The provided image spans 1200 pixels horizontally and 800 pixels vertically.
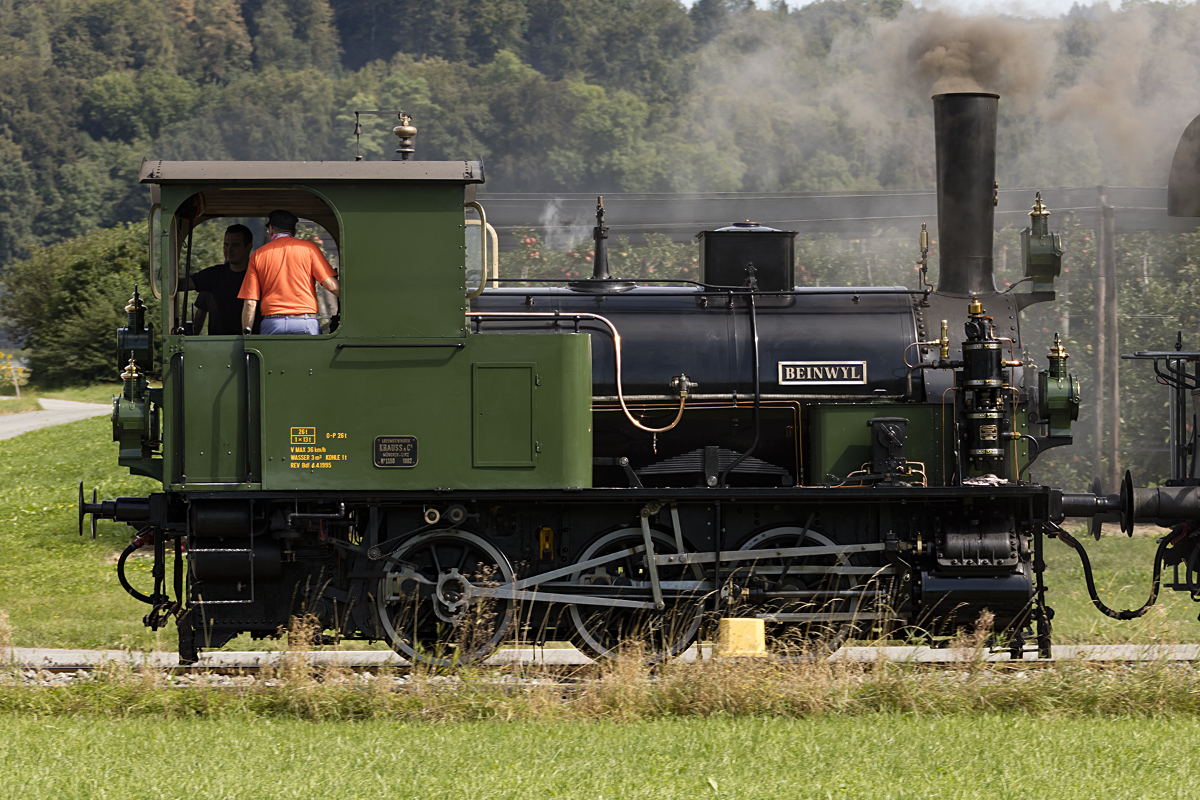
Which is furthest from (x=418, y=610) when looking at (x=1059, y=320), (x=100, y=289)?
(x=100, y=289)

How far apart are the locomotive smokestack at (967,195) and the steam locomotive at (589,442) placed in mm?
20

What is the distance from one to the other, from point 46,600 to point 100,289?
74.5 ft

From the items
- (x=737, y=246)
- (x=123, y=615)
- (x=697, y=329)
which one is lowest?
(x=123, y=615)

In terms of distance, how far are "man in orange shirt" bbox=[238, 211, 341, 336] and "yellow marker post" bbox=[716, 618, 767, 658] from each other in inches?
119

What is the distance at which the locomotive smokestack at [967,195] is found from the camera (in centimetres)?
876

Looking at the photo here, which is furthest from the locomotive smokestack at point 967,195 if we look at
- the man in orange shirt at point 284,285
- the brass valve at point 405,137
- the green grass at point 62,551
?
the green grass at point 62,551

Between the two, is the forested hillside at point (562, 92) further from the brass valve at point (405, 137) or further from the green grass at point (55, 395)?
the green grass at point (55, 395)

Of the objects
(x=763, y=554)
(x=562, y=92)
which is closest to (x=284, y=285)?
(x=763, y=554)

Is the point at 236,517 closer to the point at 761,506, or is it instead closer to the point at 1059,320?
the point at 761,506

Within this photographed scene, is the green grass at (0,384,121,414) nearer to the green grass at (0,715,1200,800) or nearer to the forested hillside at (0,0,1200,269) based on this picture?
the forested hillside at (0,0,1200,269)

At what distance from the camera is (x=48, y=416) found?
84.2 ft

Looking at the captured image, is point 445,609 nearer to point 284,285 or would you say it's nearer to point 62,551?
point 284,285

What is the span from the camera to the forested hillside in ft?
66.4

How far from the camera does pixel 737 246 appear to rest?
8.61 meters
